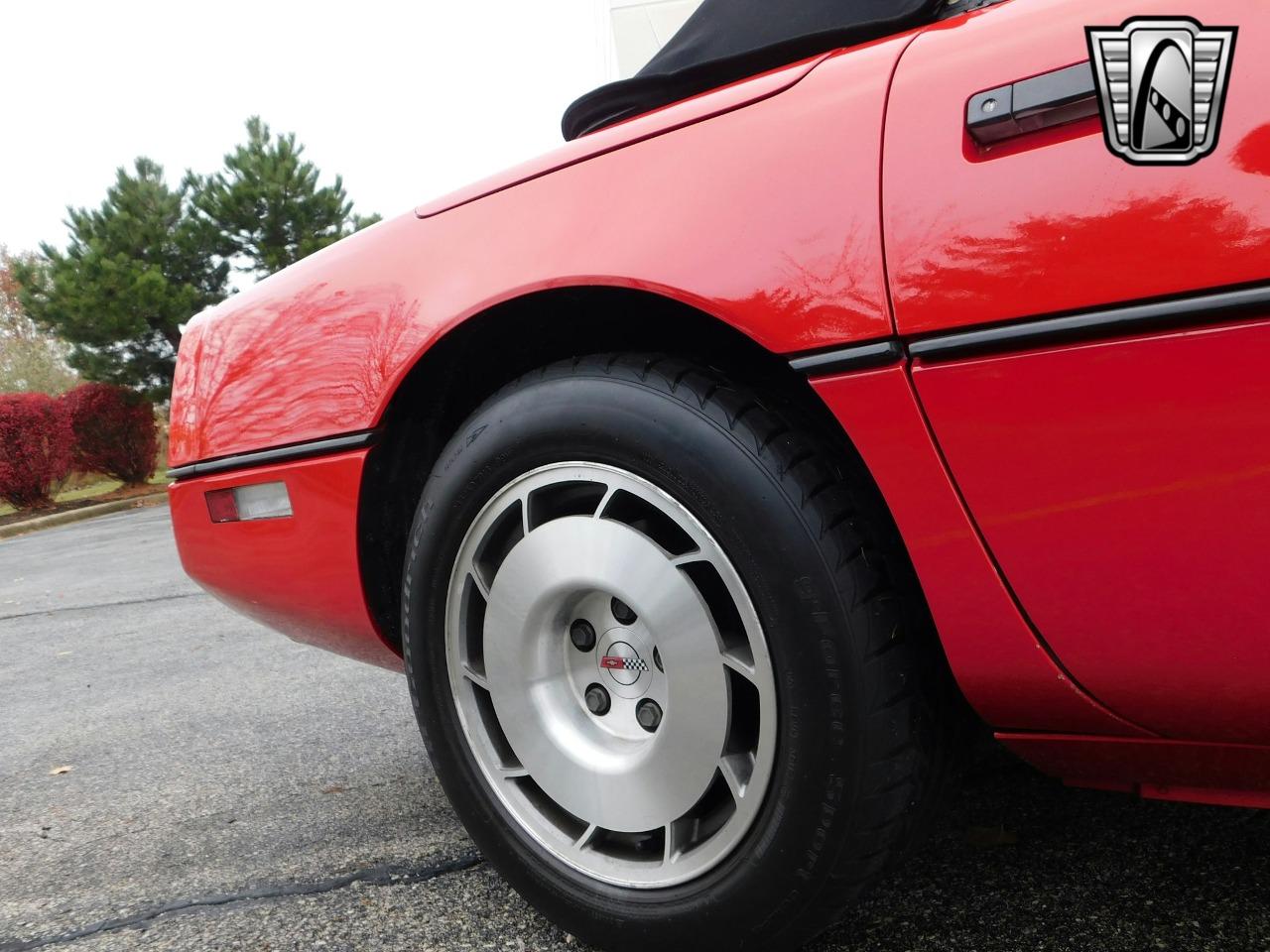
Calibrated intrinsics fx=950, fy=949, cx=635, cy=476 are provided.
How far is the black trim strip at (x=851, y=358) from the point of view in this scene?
3.18 feet

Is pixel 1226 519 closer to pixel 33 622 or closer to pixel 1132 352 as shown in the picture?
pixel 1132 352

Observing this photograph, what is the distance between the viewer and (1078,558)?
2.96 feet

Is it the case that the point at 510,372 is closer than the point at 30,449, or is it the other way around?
the point at 510,372

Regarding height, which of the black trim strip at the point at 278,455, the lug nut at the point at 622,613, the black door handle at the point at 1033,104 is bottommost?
the lug nut at the point at 622,613

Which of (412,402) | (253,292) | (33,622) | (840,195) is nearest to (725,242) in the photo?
(840,195)

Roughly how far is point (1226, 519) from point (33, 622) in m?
5.24

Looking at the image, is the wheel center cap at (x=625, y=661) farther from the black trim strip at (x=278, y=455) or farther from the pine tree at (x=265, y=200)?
the pine tree at (x=265, y=200)

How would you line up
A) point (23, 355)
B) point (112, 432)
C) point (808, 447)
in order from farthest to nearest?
point (23, 355), point (112, 432), point (808, 447)

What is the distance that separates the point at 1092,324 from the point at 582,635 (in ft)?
2.50

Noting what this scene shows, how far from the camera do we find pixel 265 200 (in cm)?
1948

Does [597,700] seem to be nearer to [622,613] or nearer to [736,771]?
[622,613]

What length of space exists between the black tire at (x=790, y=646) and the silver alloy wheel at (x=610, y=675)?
31 millimetres

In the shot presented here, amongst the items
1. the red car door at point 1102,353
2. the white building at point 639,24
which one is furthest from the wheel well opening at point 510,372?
the white building at point 639,24

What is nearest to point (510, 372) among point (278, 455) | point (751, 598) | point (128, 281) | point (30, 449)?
point (278, 455)
